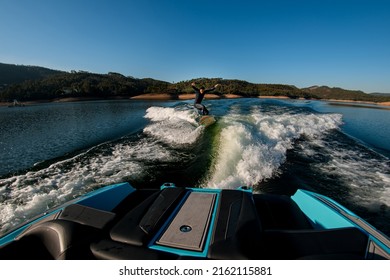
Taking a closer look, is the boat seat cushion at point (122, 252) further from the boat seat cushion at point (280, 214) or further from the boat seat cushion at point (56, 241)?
the boat seat cushion at point (280, 214)

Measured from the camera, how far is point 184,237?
208 cm

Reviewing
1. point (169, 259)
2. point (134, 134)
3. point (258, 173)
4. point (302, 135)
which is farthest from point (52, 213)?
point (302, 135)

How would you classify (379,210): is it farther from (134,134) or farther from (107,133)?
(107,133)

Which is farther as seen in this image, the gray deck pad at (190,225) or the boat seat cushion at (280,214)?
the boat seat cushion at (280,214)

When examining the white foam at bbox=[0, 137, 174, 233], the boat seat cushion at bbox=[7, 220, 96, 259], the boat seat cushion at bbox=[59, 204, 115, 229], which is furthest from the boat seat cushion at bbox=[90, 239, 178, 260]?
the white foam at bbox=[0, 137, 174, 233]

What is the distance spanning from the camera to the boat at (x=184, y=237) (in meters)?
1.81

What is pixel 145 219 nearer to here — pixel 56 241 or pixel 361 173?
pixel 56 241

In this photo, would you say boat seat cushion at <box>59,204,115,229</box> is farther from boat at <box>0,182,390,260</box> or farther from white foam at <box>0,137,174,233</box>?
white foam at <box>0,137,174,233</box>

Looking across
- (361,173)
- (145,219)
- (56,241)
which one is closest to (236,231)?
(145,219)

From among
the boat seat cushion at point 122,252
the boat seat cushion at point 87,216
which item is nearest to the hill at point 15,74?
the boat seat cushion at point 87,216

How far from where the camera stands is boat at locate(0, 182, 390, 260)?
1810 mm

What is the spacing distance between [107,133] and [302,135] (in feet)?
40.5

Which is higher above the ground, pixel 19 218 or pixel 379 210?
pixel 379 210

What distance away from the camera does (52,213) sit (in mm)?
2471
